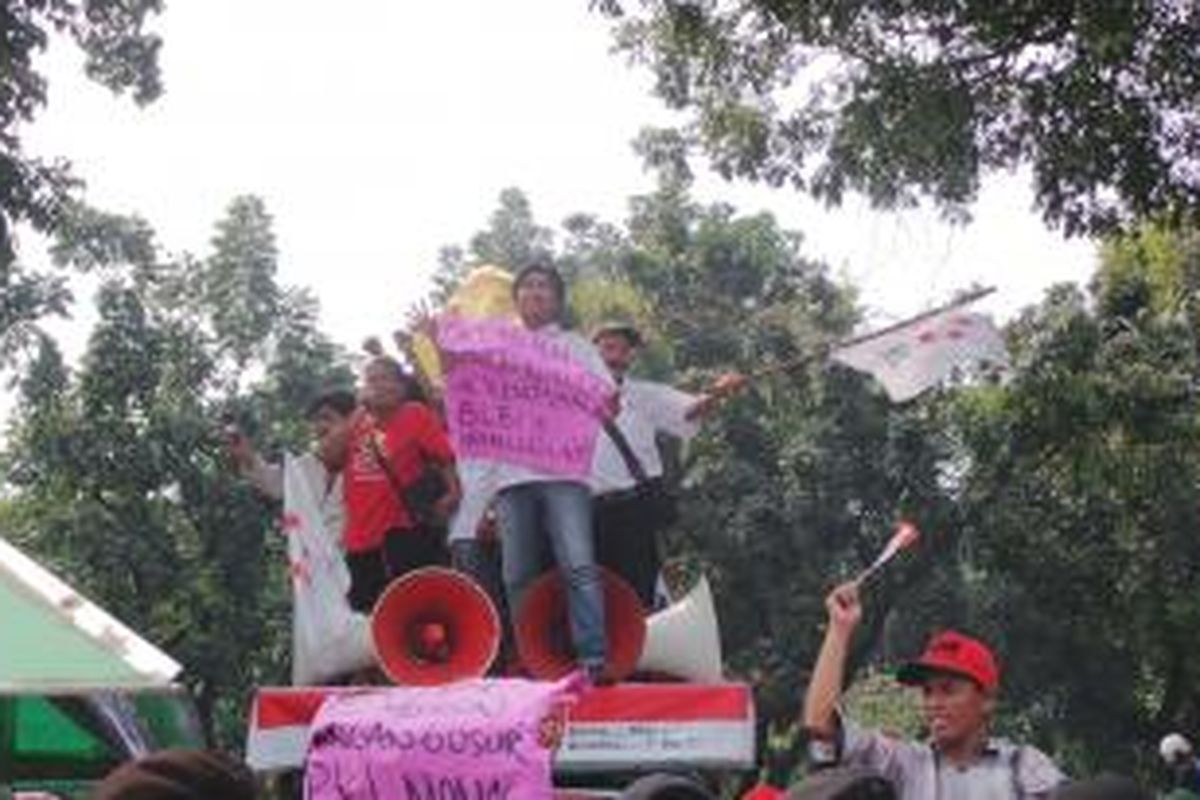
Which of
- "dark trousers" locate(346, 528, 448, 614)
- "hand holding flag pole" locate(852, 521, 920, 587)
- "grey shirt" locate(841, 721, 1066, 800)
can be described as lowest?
"grey shirt" locate(841, 721, 1066, 800)

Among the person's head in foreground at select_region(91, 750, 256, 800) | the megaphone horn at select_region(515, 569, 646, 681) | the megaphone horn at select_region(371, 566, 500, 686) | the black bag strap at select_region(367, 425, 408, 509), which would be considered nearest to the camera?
the person's head in foreground at select_region(91, 750, 256, 800)

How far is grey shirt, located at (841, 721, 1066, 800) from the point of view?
15.6ft

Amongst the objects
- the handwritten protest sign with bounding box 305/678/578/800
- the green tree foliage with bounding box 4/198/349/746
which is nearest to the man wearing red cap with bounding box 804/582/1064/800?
the handwritten protest sign with bounding box 305/678/578/800

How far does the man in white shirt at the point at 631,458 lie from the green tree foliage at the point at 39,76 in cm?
715

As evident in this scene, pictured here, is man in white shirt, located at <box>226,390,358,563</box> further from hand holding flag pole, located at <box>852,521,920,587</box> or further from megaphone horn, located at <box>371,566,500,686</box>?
hand holding flag pole, located at <box>852,521,920,587</box>

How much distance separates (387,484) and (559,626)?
86 cm

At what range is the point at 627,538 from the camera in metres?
8.41

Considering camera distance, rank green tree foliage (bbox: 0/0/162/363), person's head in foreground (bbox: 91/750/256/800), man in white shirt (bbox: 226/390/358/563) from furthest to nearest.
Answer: green tree foliage (bbox: 0/0/162/363) < man in white shirt (bbox: 226/390/358/563) < person's head in foreground (bbox: 91/750/256/800)

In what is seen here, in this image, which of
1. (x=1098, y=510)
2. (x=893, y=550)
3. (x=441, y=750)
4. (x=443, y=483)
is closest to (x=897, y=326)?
(x=443, y=483)

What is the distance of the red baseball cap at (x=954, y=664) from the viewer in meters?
4.78

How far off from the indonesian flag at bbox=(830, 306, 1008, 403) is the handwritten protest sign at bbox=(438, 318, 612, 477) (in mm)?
1114

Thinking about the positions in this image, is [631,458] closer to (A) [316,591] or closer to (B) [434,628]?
(B) [434,628]

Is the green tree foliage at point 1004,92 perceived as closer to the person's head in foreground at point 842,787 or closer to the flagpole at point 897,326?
Answer: the flagpole at point 897,326

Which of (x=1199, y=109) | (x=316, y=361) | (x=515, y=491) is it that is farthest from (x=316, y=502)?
(x=316, y=361)
